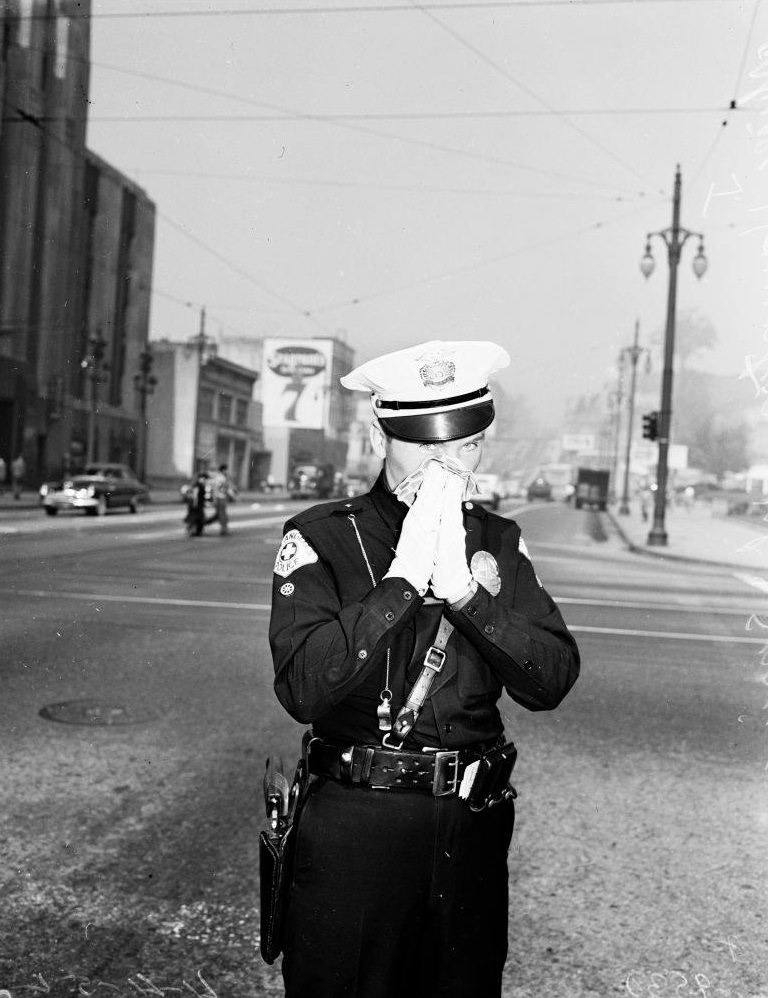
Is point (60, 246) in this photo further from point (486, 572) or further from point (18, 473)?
point (18, 473)

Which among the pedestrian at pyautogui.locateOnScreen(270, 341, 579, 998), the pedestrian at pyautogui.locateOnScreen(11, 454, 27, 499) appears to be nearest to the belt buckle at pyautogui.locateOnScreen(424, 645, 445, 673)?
the pedestrian at pyautogui.locateOnScreen(270, 341, 579, 998)

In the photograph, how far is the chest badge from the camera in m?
2.23

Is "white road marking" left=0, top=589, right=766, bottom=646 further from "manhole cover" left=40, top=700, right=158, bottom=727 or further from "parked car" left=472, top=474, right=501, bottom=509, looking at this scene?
"parked car" left=472, top=474, right=501, bottom=509

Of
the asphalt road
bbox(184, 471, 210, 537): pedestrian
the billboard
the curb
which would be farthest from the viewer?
bbox(184, 471, 210, 537): pedestrian

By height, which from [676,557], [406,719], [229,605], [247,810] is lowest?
[247,810]

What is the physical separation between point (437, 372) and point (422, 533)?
386mm

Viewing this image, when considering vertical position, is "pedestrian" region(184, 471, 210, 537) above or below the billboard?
below

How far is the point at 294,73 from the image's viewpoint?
3785mm

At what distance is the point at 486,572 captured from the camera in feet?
7.35

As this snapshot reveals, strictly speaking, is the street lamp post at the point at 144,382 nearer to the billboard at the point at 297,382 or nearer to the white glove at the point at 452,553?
the billboard at the point at 297,382

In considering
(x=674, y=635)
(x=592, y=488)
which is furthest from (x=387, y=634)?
(x=592, y=488)

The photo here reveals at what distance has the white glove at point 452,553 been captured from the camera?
2.07 metres

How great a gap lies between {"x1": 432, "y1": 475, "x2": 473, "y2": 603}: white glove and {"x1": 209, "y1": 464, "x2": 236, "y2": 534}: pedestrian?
64.3 feet

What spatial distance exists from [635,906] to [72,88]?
4.00 meters
